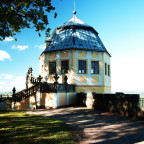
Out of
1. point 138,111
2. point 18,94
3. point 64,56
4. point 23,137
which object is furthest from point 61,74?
point 23,137

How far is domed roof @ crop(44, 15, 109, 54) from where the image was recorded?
18.7 m

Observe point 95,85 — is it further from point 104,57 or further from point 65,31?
point 65,31

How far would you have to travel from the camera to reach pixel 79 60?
18.3m

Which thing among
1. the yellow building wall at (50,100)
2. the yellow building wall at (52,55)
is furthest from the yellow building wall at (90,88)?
the yellow building wall at (52,55)

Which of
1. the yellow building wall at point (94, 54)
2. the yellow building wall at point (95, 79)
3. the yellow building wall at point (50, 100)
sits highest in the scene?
the yellow building wall at point (94, 54)

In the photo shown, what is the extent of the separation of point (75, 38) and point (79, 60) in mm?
3347

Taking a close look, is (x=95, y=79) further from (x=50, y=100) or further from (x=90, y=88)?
(x=50, y=100)

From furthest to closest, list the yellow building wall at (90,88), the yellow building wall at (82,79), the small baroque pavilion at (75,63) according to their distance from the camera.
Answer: the yellow building wall at (82,79) → the yellow building wall at (90,88) → the small baroque pavilion at (75,63)

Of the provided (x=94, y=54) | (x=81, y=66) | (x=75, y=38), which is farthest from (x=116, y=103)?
(x=75, y=38)

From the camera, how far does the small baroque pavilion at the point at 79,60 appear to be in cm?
1802

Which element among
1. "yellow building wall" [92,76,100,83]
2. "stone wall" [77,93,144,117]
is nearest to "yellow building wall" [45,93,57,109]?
"stone wall" [77,93,144,117]

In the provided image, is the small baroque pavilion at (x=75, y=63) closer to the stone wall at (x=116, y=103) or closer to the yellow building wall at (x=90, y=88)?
the yellow building wall at (x=90, y=88)

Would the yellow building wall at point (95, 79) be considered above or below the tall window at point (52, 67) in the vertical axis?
below

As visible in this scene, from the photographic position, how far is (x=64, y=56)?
1859 centimetres
